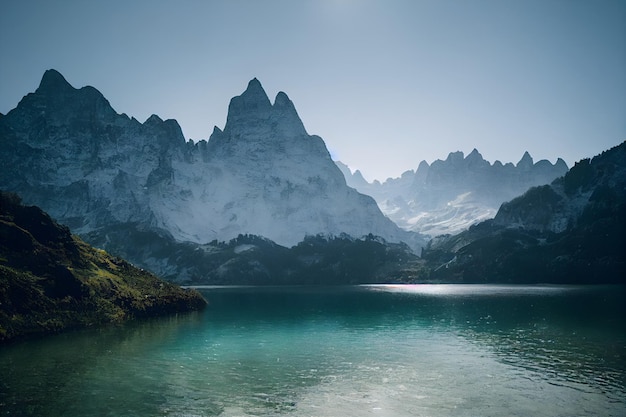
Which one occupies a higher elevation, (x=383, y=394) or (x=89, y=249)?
(x=89, y=249)

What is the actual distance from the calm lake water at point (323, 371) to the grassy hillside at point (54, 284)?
7195mm

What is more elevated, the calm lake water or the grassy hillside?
the grassy hillside

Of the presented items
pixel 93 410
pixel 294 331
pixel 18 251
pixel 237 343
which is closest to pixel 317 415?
pixel 93 410

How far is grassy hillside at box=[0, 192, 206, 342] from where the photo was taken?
8125 cm

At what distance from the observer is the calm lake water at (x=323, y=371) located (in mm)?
40562

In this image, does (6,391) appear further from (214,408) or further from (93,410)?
(214,408)

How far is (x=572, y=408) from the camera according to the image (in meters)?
39.7

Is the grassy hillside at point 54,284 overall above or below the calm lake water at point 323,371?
above

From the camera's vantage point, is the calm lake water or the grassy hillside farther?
the grassy hillside

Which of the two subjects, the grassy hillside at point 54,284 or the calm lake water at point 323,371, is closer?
the calm lake water at point 323,371

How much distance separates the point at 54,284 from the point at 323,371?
217 feet

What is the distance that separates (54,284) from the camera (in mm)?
91625

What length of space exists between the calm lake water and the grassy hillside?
23.6 feet

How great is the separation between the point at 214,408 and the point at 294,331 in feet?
175
